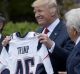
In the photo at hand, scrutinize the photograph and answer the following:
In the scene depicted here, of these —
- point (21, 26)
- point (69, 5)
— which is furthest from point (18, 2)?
point (21, 26)

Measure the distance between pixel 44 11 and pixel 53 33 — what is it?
0.30 metres

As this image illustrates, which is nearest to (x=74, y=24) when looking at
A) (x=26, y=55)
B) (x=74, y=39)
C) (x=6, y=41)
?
(x=74, y=39)

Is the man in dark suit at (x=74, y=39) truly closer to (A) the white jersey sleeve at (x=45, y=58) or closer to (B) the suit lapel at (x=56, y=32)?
(A) the white jersey sleeve at (x=45, y=58)

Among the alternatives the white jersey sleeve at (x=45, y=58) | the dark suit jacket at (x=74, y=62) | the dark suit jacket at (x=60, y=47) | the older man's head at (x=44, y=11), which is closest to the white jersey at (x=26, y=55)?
the white jersey sleeve at (x=45, y=58)

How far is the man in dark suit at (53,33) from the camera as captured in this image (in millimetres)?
7363

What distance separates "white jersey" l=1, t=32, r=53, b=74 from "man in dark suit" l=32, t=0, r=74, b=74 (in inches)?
4.2

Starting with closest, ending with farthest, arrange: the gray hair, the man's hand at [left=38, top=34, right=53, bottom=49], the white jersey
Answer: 1. the gray hair
2. the man's hand at [left=38, top=34, right=53, bottom=49]
3. the white jersey

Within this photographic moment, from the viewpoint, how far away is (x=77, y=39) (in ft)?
21.9

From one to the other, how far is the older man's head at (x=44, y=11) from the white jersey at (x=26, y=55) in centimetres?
22

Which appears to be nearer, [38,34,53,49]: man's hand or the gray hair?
the gray hair

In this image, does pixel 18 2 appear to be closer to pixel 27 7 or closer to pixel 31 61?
pixel 27 7

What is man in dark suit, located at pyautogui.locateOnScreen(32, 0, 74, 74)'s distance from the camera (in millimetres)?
7363

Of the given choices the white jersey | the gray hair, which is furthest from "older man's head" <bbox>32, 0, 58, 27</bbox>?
the gray hair

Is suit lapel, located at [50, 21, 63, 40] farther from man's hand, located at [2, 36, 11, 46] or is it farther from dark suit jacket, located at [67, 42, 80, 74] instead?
dark suit jacket, located at [67, 42, 80, 74]
